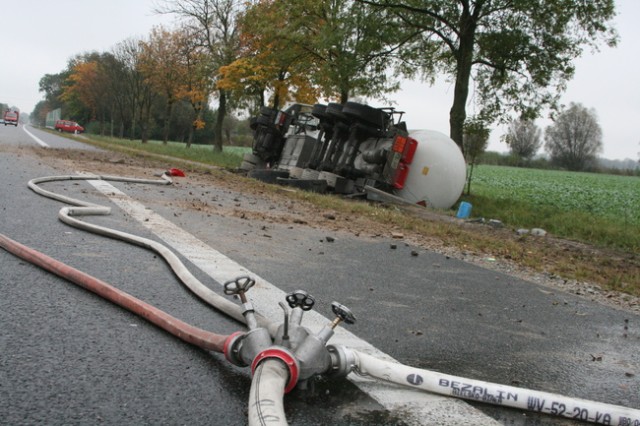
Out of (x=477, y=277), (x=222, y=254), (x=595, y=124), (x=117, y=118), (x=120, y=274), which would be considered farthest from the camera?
(x=595, y=124)

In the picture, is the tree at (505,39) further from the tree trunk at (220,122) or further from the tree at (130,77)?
the tree at (130,77)

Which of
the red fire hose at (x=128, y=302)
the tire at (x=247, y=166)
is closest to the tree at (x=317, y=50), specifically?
the tire at (x=247, y=166)

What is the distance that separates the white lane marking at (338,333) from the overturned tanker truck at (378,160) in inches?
313

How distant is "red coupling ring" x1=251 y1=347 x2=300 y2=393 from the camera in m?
1.96

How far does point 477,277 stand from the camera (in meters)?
4.95

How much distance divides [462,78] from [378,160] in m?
6.52

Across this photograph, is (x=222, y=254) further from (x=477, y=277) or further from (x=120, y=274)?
(x=477, y=277)

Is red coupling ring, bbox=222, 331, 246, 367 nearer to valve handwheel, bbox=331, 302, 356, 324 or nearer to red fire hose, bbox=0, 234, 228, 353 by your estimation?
red fire hose, bbox=0, 234, 228, 353

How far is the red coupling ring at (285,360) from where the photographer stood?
1.96 m

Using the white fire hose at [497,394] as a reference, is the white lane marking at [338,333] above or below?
below

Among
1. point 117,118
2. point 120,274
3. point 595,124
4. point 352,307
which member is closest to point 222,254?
point 120,274

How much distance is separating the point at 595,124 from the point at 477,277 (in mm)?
101223

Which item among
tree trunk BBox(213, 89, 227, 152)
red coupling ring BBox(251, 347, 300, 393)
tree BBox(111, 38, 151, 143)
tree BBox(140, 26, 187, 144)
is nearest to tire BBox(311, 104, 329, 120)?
red coupling ring BBox(251, 347, 300, 393)

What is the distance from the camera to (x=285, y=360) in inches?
77.2
